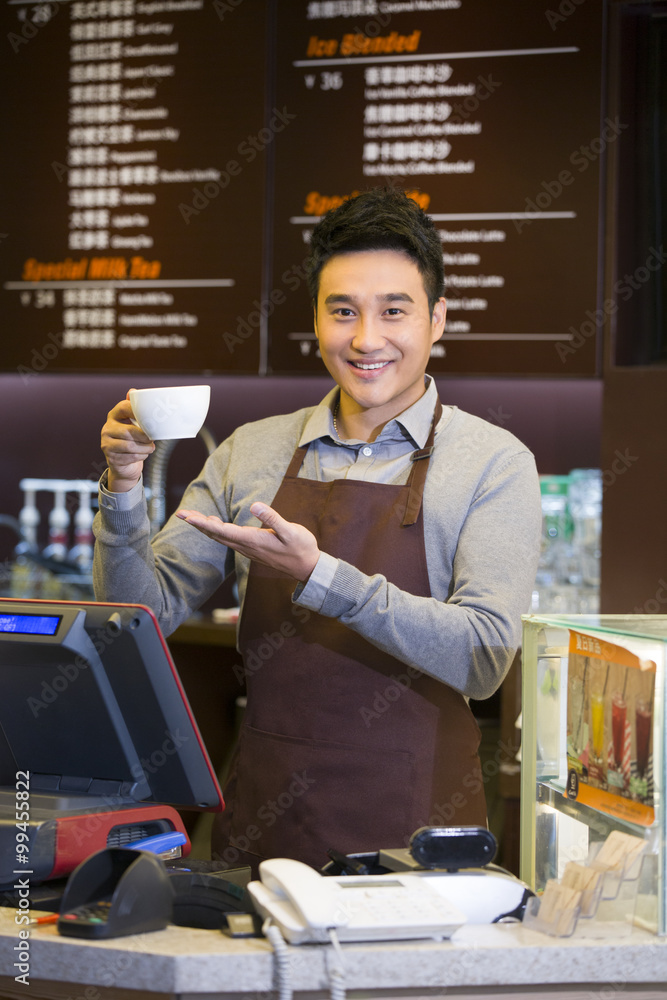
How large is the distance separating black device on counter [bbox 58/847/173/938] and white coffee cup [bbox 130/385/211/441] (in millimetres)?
436

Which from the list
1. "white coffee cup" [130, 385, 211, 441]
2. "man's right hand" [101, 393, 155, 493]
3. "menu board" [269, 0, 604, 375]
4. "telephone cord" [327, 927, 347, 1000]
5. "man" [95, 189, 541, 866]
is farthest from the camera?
"menu board" [269, 0, 604, 375]

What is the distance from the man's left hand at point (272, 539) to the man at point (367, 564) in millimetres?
121

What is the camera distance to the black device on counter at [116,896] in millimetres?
904

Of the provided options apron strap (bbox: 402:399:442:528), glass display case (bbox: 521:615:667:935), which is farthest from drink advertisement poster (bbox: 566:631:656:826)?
apron strap (bbox: 402:399:442:528)

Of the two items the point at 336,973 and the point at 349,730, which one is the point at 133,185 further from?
the point at 336,973

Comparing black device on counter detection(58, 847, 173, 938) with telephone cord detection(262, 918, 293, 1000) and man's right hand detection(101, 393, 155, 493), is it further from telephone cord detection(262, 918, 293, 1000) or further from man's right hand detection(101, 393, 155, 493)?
man's right hand detection(101, 393, 155, 493)

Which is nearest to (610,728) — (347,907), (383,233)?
(347,907)

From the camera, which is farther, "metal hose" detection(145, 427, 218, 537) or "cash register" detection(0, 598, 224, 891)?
"metal hose" detection(145, 427, 218, 537)

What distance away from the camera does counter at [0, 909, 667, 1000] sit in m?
0.87

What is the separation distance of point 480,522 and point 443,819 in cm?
42

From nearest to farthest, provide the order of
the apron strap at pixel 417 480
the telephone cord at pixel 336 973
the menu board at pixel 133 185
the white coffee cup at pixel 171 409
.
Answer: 1. the telephone cord at pixel 336 973
2. the white coffee cup at pixel 171 409
3. the apron strap at pixel 417 480
4. the menu board at pixel 133 185

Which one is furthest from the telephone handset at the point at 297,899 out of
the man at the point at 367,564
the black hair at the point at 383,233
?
the black hair at the point at 383,233

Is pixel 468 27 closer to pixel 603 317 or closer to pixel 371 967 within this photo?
pixel 603 317

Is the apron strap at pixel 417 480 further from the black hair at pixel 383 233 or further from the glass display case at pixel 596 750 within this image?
the glass display case at pixel 596 750
